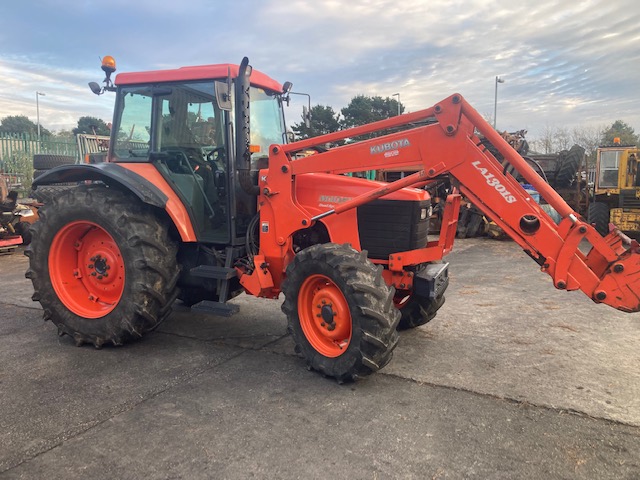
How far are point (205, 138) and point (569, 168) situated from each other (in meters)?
12.6

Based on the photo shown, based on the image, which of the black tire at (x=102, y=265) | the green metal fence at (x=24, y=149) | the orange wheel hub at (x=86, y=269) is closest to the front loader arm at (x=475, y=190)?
the black tire at (x=102, y=265)

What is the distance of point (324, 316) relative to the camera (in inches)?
152

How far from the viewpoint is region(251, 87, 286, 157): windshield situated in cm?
480

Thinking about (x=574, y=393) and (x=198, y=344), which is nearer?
(x=574, y=393)

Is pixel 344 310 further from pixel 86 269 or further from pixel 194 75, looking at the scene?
pixel 86 269

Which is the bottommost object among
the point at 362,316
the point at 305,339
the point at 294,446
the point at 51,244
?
the point at 294,446

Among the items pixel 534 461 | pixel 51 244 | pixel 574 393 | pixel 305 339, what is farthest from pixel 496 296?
pixel 51 244

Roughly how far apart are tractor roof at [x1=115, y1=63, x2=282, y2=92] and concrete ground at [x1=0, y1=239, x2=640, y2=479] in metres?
2.49

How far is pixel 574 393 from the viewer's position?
3576mm

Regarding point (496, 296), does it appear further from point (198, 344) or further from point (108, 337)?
point (108, 337)

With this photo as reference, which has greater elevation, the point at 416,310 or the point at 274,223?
→ the point at 274,223

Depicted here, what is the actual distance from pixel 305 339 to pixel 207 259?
1397 mm

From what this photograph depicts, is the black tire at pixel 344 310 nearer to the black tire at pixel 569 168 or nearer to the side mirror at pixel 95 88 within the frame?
the side mirror at pixel 95 88

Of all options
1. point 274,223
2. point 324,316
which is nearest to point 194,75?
point 274,223
